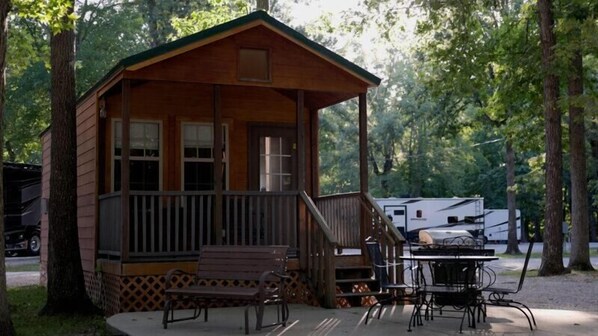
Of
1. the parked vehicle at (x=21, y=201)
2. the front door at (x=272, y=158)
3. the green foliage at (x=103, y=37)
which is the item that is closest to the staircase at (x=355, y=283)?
the front door at (x=272, y=158)

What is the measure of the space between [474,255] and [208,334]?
3.29 m

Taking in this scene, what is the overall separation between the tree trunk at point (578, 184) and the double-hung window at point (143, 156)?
33.3ft

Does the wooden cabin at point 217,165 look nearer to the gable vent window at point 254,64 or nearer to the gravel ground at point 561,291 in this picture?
the gable vent window at point 254,64

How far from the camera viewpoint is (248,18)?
10.7 meters

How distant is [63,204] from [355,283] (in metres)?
4.44

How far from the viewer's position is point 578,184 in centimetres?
1789

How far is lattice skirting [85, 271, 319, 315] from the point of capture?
9961 millimetres

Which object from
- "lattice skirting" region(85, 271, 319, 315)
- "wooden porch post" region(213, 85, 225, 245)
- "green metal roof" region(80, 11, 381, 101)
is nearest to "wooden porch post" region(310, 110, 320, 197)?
"green metal roof" region(80, 11, 381, 101)

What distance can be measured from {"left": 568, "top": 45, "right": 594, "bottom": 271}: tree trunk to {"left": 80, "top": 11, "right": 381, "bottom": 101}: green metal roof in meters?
8.13

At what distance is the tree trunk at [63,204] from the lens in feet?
34.1

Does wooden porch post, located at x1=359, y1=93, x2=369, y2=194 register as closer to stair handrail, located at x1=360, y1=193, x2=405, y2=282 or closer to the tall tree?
stair handrail, located at x1=360, y1=193, x2=405, y2=282

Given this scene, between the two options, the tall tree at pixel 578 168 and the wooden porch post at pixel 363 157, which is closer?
the wooden porch post at pixel 363 157

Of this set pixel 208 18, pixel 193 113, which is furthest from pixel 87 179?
pixel 208 18

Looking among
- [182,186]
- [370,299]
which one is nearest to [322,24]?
[182,186]
